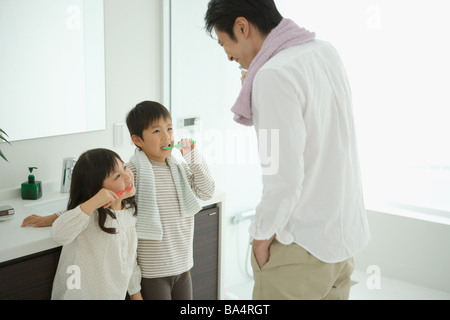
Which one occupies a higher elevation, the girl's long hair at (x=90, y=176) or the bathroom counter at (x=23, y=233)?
the girl's long hair at (x=90, y=176)

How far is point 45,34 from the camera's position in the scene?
75.2 inches

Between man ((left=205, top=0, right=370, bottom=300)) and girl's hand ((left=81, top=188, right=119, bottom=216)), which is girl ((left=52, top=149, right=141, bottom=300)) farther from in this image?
man ((left=205, top=0, right=370, bottom=300))

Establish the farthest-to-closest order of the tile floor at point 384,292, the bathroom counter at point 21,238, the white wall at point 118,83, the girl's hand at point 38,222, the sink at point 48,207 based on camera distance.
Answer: the tile floor at point 384,292 < the white wall at point 118,83 < the sink at point 48,207 < the girl's hand at point 38,222 < the bathroom counter at point 21,238

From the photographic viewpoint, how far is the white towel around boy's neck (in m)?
1.64

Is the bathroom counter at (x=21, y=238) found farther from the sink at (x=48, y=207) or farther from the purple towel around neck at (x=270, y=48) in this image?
the purple towel around neck at (x=270, y=48)

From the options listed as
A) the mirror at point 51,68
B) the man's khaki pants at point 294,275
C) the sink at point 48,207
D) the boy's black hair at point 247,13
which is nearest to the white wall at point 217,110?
the mirror at point 51,68

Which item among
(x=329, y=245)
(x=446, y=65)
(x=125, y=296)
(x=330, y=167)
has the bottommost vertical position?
(x=125, y=296)

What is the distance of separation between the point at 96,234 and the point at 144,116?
0.42 m

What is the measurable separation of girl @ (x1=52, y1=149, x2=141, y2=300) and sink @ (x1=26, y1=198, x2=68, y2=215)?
32cm

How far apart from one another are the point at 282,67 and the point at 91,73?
116 centimetres

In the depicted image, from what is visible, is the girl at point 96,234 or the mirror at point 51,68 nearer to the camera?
the girl at point 96,234

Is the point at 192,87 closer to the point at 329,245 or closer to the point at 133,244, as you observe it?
the point at 133,244

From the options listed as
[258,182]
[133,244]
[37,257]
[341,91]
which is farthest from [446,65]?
Answer: [37,257]

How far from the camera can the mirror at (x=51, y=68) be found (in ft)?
6.02
